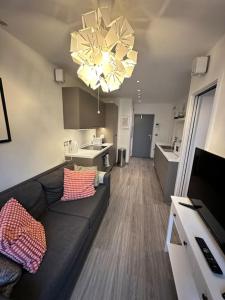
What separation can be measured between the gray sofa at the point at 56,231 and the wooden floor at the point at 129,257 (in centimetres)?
19

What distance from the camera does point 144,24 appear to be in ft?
4.42

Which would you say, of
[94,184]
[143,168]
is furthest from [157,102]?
[94,184]

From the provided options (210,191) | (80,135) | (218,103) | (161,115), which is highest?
(161,115)

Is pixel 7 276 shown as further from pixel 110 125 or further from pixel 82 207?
pixel 110 125

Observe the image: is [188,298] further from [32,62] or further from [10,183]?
[32,62]

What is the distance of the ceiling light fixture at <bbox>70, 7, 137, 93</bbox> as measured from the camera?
100 cm

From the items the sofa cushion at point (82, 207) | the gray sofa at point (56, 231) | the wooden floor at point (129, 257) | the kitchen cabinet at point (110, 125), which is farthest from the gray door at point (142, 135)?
the sofa cushion at point (82, 207)

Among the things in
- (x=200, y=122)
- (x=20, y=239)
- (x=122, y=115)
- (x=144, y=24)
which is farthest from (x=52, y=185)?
(x=122, y=115)

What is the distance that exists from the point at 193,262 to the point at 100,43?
1.79 meters

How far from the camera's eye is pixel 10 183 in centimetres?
172

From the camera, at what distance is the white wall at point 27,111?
1.63 metres

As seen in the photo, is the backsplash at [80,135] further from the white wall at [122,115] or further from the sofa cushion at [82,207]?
the sofa cushion at [82,207]

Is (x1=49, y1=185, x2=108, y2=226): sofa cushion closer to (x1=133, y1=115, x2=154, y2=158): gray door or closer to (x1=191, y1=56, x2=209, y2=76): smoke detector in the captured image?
(x1=191, y1=56, x2=209, y2=76): smoke detector

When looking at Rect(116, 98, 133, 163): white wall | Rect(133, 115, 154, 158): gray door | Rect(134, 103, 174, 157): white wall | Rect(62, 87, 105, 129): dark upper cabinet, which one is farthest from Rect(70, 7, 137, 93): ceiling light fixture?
Rect(133, 115, 154, 158): gray door
